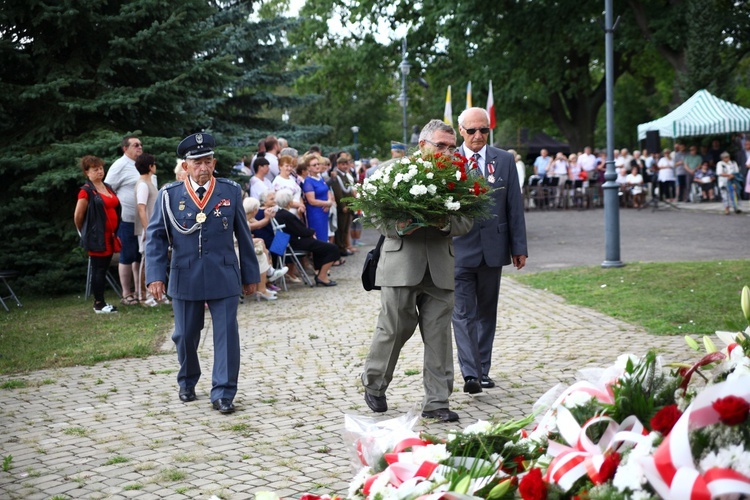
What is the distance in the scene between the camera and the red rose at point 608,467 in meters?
2.51

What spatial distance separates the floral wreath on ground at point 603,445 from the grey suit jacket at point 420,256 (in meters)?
3.02

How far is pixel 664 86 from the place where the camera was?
51906 millimetres

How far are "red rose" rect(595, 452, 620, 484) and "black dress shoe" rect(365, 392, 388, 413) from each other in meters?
4.15

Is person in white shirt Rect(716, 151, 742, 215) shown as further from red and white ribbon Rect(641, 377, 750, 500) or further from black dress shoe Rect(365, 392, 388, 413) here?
red and white ribbon Rect(641, 377, 750, 500)

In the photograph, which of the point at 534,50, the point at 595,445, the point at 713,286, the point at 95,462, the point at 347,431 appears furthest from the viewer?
the point at 534,50

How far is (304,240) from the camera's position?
14500mm

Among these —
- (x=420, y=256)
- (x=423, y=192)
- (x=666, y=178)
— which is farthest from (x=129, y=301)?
(x=666, y=178)

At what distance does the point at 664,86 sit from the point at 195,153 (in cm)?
4884

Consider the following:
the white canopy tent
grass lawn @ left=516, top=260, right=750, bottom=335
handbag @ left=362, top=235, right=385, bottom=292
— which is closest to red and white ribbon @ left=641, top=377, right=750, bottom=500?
handbag @ left=362, top=235, right=385, bottom=292

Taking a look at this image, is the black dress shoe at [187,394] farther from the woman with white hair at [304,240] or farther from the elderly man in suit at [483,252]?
the woman with white hair at [304,240]

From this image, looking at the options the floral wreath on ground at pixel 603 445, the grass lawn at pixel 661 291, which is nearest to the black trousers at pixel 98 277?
the grass lawn at pixel 661 291

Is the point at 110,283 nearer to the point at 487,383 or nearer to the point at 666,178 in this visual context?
the point at 487,383

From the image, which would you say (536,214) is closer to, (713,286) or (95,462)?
(713,286)

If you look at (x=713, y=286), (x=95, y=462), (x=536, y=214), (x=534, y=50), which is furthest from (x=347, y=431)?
(x=534, y=50)
